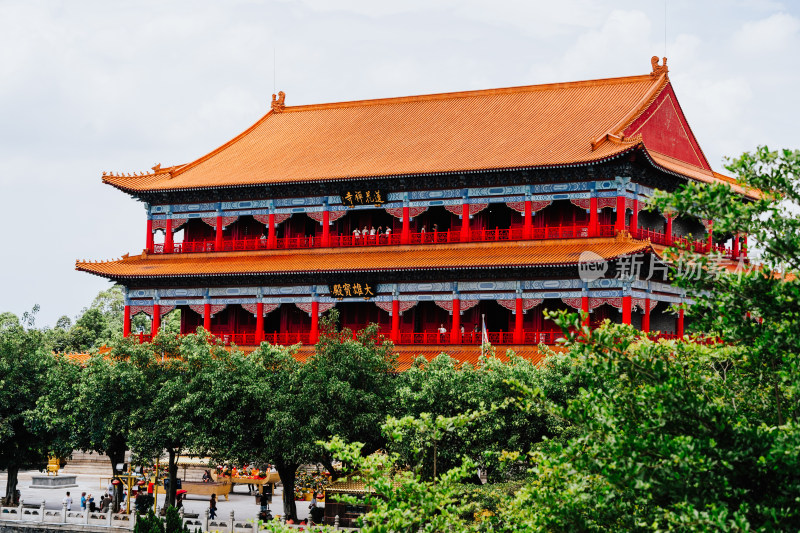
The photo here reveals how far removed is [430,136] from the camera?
5153cm

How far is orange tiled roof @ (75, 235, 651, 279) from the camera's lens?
43.6m

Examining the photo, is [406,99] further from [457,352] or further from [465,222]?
[457,352]

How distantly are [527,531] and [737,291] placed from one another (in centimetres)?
520

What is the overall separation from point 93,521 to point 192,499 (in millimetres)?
11601

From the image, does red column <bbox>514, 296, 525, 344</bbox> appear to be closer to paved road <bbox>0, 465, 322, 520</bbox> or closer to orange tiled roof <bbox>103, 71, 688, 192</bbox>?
orange tiled roof <bbox>103, 71, 688, 192</bbox>

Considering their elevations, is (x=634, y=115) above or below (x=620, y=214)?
above

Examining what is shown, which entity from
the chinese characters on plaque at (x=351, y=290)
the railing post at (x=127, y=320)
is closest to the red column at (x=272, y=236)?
the chinese characters on plaque at (x=351, y=290)

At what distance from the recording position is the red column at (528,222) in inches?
1800

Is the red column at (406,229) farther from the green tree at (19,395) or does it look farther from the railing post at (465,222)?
the green tree at (19,395)

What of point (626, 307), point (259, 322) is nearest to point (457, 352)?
point (626, 307)

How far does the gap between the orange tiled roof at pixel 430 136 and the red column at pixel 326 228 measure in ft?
6.39

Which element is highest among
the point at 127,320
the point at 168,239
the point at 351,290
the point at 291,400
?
the point at 168,239

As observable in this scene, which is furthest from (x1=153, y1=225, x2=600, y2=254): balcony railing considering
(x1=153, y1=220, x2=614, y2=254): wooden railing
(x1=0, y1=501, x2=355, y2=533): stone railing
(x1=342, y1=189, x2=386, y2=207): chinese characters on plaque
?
(x1=0, y1=501, x2=355, y2=533): stone railing

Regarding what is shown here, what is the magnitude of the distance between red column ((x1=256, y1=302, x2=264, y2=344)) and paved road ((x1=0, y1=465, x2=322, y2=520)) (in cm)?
769
